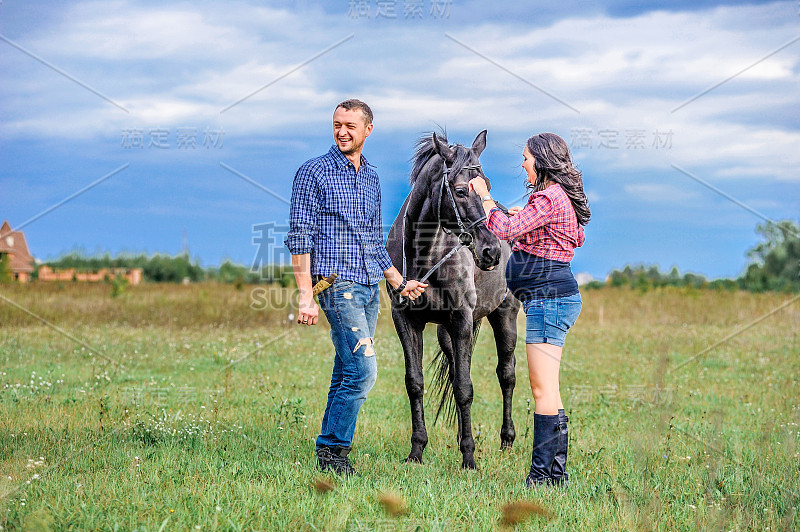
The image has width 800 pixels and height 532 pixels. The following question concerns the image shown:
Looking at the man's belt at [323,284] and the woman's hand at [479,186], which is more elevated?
the woman's hand at [479,186]

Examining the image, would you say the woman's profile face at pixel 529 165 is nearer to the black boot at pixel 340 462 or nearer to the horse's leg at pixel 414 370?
the horse's leg at pixel 414 370

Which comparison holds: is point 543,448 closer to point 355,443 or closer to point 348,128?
point 355,443

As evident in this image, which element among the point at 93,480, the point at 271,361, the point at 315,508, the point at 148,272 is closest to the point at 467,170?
the point at 315,508

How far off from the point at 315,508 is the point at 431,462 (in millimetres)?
1906

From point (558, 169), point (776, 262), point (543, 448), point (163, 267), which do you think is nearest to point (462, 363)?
point (543, 448)

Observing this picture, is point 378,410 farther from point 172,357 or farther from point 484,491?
point 172,357

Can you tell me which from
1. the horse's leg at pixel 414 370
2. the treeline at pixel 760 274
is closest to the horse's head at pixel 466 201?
the horse's leg at pixel 414 370

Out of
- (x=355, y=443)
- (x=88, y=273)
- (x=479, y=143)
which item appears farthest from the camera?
(x=88, y=273)

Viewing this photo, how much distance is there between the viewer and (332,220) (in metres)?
5.18

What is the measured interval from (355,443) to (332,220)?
257cm

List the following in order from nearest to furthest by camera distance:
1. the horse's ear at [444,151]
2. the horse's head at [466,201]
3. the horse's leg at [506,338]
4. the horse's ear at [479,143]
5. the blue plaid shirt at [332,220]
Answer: the blue plaid shirt at [332,220] < the horse's head at [466,201] < the horse's ear at [444,151] < the horse's ear at [479,143] < the horse's leg at [506,338]

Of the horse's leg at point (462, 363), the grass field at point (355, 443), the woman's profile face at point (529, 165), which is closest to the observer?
the grass field at point (355, 443)

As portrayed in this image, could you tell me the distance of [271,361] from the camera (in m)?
12.2

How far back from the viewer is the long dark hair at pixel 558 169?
5059mm
